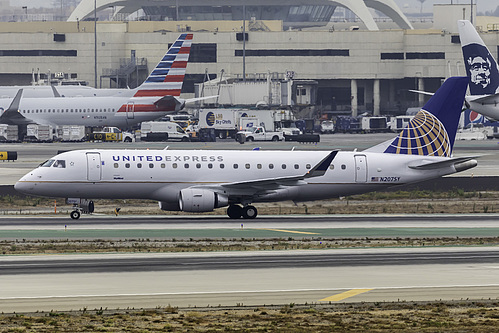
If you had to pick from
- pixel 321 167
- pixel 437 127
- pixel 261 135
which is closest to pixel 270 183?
pixel 321 167

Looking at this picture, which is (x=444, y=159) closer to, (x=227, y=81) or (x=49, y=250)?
(x=49, y=250)

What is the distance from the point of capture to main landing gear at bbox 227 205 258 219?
49094mm

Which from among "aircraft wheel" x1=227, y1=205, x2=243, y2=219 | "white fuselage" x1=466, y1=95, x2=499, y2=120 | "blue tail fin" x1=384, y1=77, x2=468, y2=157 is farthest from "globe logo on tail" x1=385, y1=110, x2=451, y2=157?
"white fuselage" x1=466, y1=95, x2=499, y2=120

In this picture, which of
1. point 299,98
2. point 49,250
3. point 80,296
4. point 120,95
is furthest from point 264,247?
point 299,98

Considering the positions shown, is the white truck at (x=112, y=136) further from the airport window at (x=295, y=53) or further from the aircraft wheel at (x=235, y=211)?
the airport window at (x=295, y=53)

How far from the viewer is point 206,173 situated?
49.1 metres

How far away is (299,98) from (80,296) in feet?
432

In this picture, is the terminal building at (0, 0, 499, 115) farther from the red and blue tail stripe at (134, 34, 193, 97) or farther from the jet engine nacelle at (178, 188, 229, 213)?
the jet engine nacelle at (178, 188, 229, 213)

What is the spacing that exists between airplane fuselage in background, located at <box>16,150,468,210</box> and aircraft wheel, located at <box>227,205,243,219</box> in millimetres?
783

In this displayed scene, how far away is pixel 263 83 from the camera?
143m

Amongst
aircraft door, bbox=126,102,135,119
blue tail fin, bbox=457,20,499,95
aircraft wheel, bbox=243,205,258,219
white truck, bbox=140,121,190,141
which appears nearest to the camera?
aircraft wheel, bbox=243,205,258,219

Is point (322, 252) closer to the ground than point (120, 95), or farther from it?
closer to the ground

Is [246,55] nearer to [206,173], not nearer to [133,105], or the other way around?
[133,105]

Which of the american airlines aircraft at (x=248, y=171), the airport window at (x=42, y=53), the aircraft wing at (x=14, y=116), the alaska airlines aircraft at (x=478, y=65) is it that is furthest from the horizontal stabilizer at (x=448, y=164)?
the airport window at (x=42, y=53)
